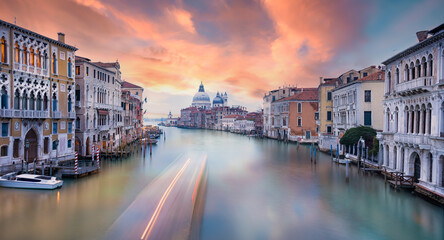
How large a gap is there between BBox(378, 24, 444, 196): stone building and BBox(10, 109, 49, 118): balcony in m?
21.4

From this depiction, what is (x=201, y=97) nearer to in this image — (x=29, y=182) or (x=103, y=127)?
(x=103, y=127)

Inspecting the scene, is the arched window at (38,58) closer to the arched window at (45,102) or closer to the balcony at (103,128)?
the arched window at (45,102)

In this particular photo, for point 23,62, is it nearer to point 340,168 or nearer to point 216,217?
point 216,217

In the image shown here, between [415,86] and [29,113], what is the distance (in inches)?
850

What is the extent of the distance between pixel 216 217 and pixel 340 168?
14.5 metres

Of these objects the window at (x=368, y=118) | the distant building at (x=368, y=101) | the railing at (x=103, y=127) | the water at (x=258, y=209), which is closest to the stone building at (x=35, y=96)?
the water at (x=258, y=209)

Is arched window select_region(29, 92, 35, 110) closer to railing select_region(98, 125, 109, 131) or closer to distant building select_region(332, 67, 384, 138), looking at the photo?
railing select_region(98, 125, 109, 131)

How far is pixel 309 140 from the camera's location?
144 ft

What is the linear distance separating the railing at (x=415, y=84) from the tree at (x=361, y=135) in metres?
6.98

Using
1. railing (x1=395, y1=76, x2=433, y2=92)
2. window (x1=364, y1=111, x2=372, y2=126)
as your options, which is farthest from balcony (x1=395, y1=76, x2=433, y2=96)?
window (x1=364, y1=111, x2=372, y2=126)

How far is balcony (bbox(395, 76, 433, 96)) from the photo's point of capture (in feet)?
44.0

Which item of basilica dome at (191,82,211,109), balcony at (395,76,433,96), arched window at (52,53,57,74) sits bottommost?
balcony at (395,76,433,96)

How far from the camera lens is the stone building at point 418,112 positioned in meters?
12.8

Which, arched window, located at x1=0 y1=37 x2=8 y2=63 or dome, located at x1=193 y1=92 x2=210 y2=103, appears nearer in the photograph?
arched window, located at x1=0 y1=37 x2=8 y2=63
